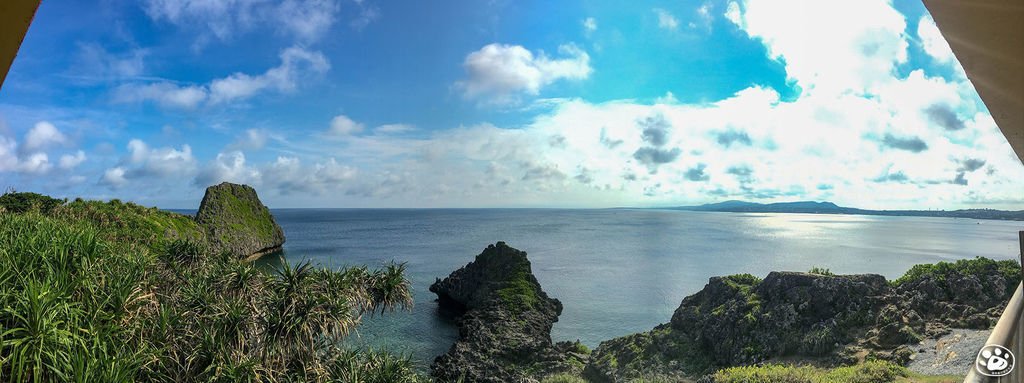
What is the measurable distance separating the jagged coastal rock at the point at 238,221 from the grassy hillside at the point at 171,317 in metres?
37.5

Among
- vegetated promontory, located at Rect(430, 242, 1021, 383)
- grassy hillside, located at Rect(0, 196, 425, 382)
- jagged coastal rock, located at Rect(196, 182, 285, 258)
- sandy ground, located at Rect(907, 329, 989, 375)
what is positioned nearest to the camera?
grassy hillside, located at Rect(0, 196, 425, 382)

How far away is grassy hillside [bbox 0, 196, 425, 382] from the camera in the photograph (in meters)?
8.17

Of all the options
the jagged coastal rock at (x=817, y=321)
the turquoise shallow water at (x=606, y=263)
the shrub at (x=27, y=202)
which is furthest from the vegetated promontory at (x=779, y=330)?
the shrub at (x=27, y=202)

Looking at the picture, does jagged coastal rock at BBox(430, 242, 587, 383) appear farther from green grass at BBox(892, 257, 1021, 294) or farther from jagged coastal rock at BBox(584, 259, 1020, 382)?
green grass at BBox(892, 257, 1021, 294)

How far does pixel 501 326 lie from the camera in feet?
81.6

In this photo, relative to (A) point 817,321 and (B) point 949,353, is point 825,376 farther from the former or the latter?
(A) point 817,321

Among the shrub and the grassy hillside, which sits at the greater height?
the shrub

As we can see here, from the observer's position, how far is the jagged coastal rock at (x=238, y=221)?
48906 mm

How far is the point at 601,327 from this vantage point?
109 feet

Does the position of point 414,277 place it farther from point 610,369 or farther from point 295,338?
point 295,338

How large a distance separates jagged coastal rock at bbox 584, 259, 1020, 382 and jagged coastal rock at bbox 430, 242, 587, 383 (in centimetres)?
235

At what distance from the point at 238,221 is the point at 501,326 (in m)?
39.4

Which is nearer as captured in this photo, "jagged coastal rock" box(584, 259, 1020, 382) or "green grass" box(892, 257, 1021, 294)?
"jagged coastal rock" box(584, 259, 1020, 382)

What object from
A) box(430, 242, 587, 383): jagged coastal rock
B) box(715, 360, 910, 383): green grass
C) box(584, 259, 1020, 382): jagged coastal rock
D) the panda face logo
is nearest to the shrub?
box(430, 242, 587, 383): jagged coastal rock
